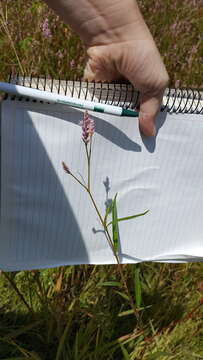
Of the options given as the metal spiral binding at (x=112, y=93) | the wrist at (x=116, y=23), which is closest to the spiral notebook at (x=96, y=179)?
the metal spiral binding at (x=112, y=93)

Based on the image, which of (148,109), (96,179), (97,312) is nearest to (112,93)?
(148,109)

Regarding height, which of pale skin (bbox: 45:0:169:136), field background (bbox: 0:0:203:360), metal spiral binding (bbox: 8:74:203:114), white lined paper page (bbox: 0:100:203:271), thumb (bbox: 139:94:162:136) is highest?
pale skin (bbox: 45:0:169:136)

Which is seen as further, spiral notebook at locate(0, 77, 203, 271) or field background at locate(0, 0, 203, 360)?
field background at locate(0, 0, 203, 360)

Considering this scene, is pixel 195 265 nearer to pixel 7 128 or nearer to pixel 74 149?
pixel 74 149

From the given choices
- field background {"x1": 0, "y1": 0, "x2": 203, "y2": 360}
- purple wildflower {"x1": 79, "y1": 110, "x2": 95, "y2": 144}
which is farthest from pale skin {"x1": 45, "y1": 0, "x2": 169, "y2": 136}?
field background {"x1": 0, "y1": 0, "x2": 203, "y2": 360}

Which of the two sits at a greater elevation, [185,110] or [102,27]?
[102,27]

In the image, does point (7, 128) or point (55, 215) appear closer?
point (7, 128)

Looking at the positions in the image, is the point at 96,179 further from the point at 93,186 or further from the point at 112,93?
the point at 112,93

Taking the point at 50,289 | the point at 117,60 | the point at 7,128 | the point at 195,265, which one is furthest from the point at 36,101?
the point at 195,265

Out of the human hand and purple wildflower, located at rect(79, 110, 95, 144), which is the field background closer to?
the human hand
